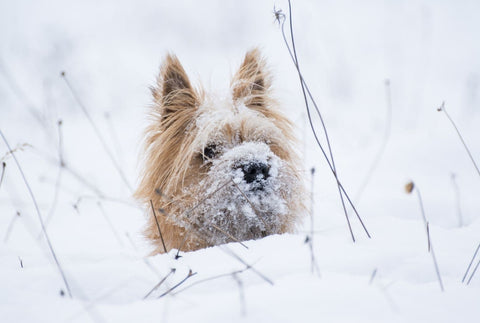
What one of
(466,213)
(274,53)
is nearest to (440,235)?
(466,213)

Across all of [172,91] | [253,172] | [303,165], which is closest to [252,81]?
[172,91]

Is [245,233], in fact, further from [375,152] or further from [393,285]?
[375,152]

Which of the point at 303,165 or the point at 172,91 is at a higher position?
the point at 172,91

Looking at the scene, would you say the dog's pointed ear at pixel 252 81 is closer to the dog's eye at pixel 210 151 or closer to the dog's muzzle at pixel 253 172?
the dog's eye at pixel 210 151

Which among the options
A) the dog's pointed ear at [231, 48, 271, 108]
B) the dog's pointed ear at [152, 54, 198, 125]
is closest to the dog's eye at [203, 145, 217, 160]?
the dog's pointed ear at [152, 54, 198, 125]

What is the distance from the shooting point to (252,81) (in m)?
3.06

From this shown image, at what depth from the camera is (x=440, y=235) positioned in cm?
208

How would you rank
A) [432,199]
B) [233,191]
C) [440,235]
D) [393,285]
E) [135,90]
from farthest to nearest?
[135,90] → [432,199] → [233,191] → [440,235] → [393,285]

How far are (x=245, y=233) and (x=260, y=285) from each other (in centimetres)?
98

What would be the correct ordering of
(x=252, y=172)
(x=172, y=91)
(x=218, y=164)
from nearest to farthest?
(x=252, y=172)
(x=218, y=164)
(x=172, y=91)

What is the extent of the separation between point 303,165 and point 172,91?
1.26 m

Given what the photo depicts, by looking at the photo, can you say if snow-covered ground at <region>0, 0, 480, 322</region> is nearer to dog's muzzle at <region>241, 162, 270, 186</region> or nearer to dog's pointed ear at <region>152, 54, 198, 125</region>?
dog's pointed ear at <region>152, 54, 198, 125</region>

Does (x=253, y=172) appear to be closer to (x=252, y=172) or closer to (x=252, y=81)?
(x=252, y=172)

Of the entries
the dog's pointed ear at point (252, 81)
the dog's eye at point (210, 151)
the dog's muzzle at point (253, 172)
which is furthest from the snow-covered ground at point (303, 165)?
the dog's eye at point (210, 151)
